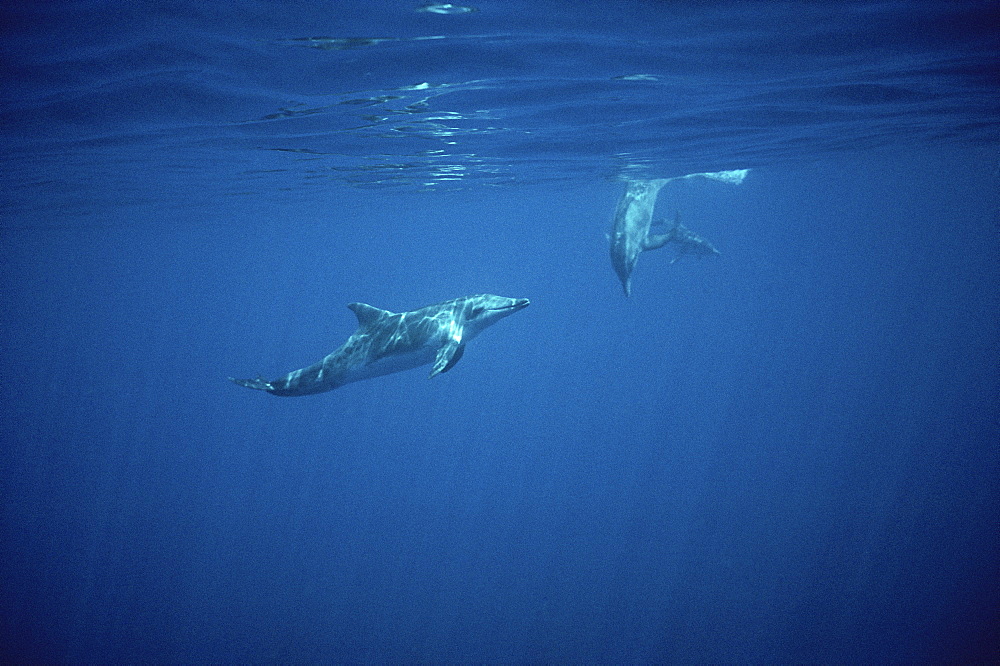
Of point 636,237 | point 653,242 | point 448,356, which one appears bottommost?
point 448,356

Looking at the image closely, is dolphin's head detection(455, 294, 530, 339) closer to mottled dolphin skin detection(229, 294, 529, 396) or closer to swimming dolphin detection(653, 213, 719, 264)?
mottled dolphin skin detection(229, 294, 529, 396)

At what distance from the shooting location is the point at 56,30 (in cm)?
701

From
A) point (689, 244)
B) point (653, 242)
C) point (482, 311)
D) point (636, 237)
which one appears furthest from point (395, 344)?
point (689, 244)

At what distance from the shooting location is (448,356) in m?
10.3

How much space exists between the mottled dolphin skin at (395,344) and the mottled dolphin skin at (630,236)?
14.6 feet

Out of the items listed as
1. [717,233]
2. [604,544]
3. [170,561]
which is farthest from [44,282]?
[717,233]

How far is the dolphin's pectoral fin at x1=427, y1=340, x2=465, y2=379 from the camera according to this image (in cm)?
984

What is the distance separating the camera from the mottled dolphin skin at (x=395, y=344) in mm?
11047

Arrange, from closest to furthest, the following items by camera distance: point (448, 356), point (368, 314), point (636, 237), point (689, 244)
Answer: point (448, 356) < point (368, 314) < point (636, 237) < point (689, 244)

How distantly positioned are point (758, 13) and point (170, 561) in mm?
35894

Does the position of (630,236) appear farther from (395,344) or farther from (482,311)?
(395,344)

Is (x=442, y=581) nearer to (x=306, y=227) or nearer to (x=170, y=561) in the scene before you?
(x=170, y=561)

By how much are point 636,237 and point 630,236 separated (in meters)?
0.26

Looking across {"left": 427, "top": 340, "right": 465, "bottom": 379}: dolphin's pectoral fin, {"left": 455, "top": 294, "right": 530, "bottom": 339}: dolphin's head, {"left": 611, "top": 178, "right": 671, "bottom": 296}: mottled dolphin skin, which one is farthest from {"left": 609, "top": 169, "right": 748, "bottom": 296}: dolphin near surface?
{"left": 427, "top": 340, "right": 465, "bottom": 379}: dolphin's pectoral fin
